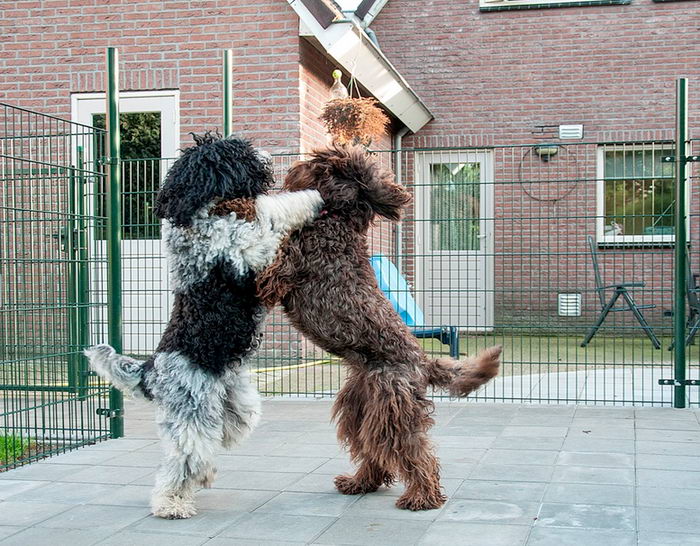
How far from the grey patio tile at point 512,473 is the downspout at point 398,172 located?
158 cm

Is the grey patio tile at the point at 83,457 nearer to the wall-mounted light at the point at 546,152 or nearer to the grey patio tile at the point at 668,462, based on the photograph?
the grey patio tile at the point at 668,462

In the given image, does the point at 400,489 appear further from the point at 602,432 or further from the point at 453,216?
the point at 453,216

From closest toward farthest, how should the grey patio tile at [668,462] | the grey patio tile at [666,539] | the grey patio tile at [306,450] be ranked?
the grey patio tile at [666,539], the grey patio tile at [668,462], the grey patio tile at [306,450]

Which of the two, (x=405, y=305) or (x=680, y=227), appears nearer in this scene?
(x=680, y=227)

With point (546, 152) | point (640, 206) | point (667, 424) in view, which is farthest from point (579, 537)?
point (546, 152)

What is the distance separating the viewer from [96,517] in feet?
12.9

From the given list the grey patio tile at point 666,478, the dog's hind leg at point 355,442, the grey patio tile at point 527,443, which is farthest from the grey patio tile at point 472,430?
the dog's hind leg at point 355,442

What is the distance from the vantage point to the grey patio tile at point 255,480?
4.48m

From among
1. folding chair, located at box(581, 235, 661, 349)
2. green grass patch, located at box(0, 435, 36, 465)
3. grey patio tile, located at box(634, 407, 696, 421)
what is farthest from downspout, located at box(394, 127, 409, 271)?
green grass patch, located at box(0, 435, 36, 465)

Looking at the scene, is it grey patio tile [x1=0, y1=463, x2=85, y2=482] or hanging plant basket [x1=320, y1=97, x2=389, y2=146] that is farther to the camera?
hanging plant basket [x1=320, y1=97, x2=389, y2=146]

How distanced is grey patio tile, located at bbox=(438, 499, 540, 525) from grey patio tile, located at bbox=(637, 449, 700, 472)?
109 centimetres

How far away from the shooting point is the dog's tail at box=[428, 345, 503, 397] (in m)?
4.07

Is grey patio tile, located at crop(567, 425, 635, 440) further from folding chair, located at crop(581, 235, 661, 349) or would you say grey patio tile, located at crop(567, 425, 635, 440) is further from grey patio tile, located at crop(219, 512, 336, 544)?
Result: grey patio tile, located at crop(219, 512, 336, 544)

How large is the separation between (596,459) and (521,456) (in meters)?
0.41
